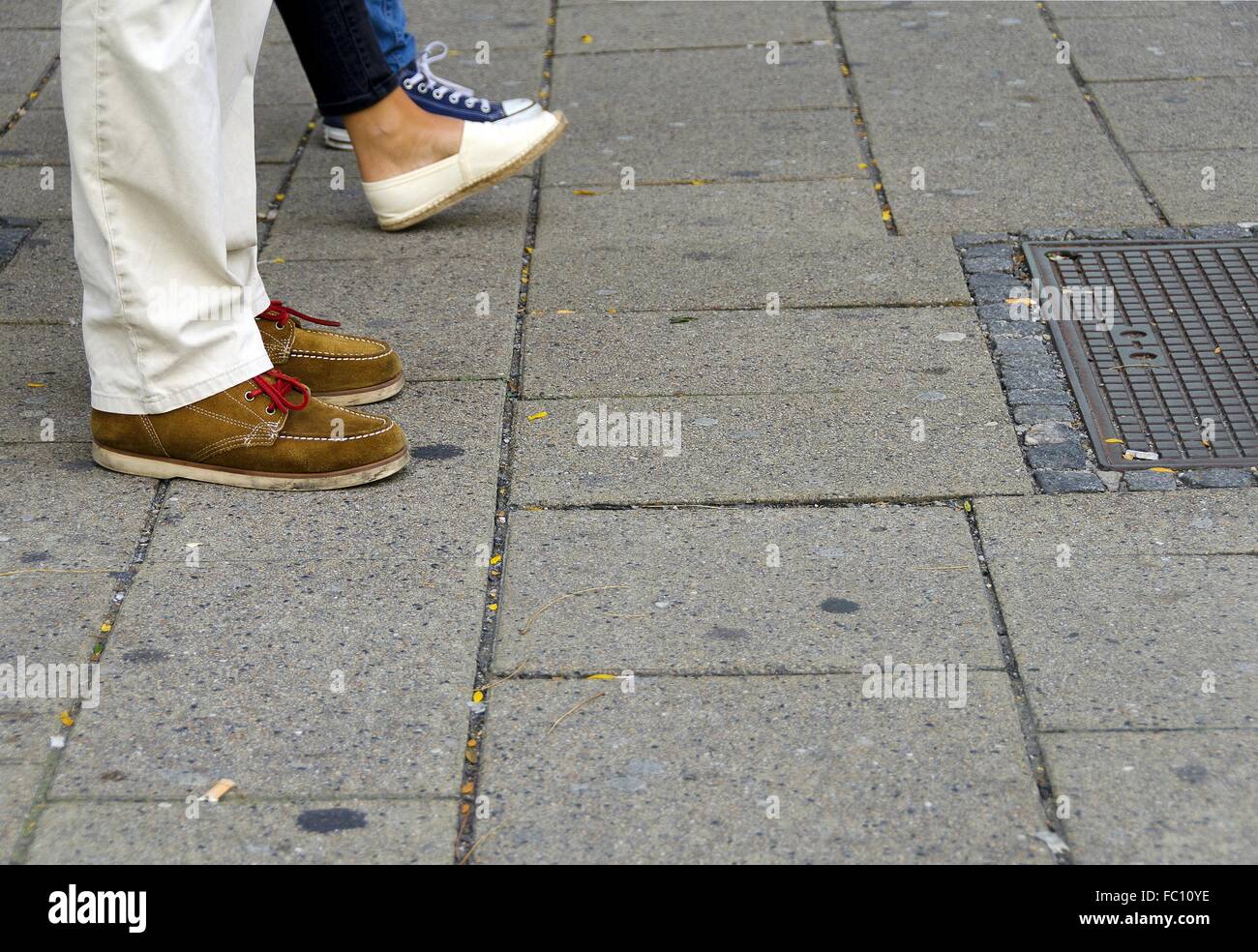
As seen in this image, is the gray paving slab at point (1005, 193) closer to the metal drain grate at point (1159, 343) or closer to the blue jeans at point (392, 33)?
the metal drain grate at point (1159, 343)

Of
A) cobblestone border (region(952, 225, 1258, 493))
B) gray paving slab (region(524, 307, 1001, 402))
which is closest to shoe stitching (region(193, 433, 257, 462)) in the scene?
gray paving slab (region(524, 307, 1001, 402))

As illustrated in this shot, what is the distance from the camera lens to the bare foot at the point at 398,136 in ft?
13.3

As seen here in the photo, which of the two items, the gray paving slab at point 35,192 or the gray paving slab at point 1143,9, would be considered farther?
the gray paving slab at point 1143,9

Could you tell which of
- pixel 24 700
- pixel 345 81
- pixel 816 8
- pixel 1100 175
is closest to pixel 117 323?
pixel 24 700

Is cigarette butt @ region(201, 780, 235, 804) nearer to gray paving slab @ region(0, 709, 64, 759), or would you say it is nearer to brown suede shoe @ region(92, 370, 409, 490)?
gray paving slab @ region(0, 709, 64, 759)

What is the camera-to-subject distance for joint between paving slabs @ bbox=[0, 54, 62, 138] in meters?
5.05

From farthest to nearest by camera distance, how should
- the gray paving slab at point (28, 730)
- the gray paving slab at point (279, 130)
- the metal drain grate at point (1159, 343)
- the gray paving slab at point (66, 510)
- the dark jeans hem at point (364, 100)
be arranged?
the gray paving slab at point (279, 130), the dark jeans hem at point (364, 100), the metal drain grate at point (1159, 343), the gray paving slab at point (66, 510), the gray paving slab at point (28, 730)

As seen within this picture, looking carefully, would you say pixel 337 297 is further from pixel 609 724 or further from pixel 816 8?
pixel 816 8

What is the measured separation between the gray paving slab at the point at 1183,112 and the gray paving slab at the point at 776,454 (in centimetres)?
188

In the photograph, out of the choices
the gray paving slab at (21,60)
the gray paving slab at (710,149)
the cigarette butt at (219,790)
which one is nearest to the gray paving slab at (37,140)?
the gray paving slab at (21,60)

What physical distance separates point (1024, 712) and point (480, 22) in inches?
175

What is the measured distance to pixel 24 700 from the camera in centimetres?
242

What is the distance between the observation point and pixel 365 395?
336 cm
